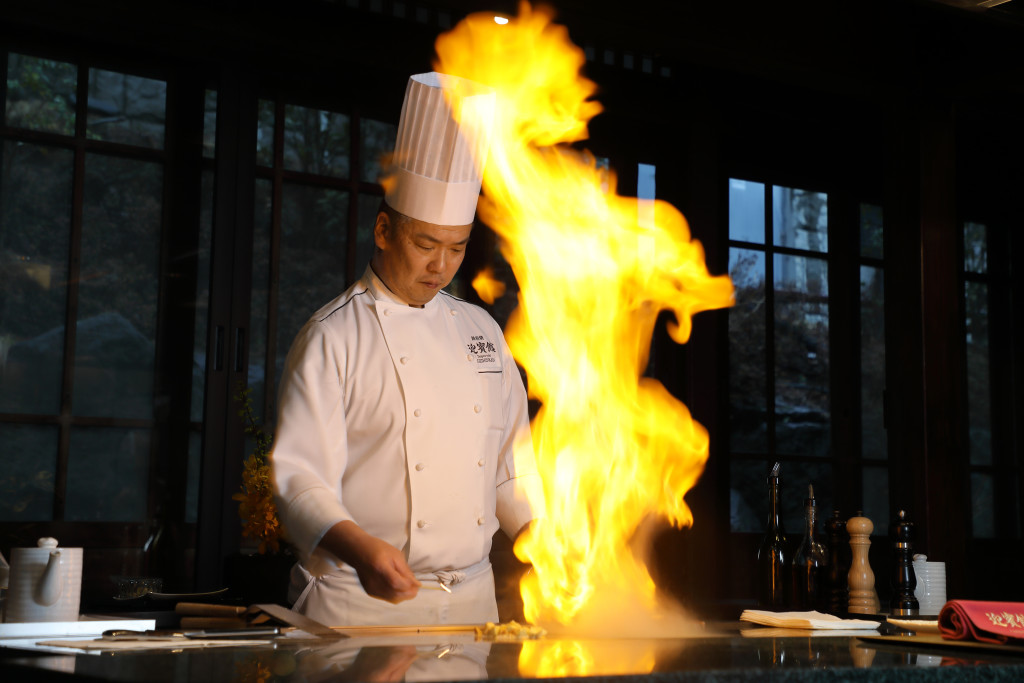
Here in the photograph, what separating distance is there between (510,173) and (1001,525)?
14.2 ft

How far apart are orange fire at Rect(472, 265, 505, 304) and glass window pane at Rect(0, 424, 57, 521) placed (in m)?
1.66

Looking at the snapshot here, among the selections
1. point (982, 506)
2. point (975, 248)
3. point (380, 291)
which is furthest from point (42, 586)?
point (975, 248)

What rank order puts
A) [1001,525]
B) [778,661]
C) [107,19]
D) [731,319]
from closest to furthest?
[778,661], [107,19], [731,319], [1001,525]

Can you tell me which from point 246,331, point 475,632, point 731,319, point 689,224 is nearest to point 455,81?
point 475,632

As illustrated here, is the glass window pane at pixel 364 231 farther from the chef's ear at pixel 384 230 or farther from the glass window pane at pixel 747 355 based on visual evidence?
the chef's ear at pixel 384 230

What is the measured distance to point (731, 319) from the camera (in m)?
5.09

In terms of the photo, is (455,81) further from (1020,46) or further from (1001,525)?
(1001,525)

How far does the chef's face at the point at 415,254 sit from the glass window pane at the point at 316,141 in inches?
79.9

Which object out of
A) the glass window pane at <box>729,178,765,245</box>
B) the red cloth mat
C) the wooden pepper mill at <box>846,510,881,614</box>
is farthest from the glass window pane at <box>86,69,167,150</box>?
the red cloth mat

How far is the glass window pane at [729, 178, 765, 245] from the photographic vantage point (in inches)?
201

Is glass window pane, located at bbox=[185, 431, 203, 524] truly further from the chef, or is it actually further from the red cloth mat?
the red cloth mat

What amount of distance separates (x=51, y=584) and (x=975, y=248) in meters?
5.58

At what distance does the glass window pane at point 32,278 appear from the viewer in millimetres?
3604

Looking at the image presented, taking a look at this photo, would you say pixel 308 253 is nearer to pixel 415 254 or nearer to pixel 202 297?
pixel 202 297
